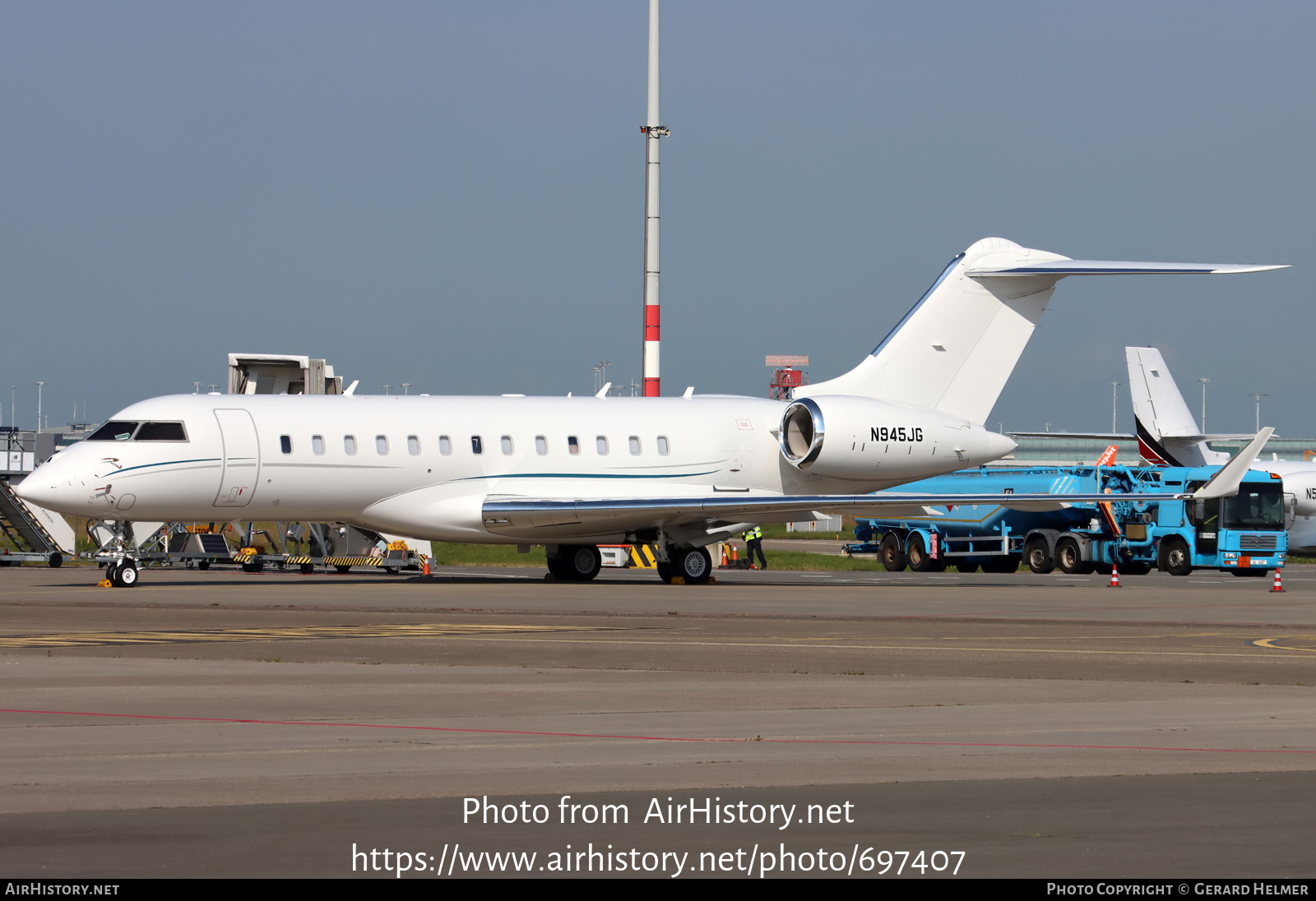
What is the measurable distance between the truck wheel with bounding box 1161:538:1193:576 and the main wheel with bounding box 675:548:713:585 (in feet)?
51.0

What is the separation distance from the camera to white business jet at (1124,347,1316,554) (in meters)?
52.2

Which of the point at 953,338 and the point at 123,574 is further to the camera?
the point at 953,338

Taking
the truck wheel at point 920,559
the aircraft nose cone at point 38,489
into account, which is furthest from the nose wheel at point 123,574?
the truck wheel at point 920,559

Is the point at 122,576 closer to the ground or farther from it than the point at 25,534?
farther from it

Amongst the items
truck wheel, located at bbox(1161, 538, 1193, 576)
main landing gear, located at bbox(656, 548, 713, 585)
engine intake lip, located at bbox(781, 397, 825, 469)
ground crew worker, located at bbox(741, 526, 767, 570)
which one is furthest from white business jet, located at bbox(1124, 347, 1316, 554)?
main landing gear, located at bbox(656, 548, 713, 585)

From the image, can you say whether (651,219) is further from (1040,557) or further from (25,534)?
(25,534)

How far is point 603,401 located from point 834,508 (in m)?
5.65

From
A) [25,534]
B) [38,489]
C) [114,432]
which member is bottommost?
[25,534]

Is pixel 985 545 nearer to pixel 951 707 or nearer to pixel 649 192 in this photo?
pixel 649 192

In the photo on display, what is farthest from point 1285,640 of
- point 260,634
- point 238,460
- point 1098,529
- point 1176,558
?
point 1098,529

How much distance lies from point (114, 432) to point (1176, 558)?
27.0m

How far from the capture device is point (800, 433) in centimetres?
3500

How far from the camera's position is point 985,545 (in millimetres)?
45750
